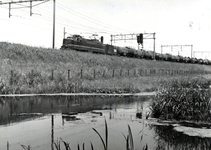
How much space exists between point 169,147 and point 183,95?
4.92 metres

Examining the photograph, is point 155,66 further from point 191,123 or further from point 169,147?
point 169,147

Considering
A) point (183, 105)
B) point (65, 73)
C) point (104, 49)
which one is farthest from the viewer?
point (104, 49)

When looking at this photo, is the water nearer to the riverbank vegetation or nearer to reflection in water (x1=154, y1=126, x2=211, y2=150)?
reflection in water (x1=154, y1=126, x2=211, y2=150)

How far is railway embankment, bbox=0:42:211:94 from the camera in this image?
28.6 metres

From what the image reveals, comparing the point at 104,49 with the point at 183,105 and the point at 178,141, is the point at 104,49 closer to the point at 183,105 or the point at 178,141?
the point at 183,105

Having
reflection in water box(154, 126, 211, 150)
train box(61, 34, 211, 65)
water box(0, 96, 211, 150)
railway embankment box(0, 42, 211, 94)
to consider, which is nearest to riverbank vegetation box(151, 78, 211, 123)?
water box(0, 96, 211, 150)

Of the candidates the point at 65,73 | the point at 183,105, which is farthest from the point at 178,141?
the point at 65,73

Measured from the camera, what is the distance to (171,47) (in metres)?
88.4

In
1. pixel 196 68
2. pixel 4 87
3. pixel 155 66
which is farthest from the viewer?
pixel 196 68

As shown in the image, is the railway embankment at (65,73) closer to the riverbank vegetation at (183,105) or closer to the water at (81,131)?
the water at (81,131)

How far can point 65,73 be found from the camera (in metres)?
38.8

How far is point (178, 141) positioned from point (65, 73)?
99.1ft

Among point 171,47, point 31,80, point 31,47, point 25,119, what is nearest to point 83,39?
point 31,47

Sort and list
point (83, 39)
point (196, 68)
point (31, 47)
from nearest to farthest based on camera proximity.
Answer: point (31, 47) → point (83, 39) → point (196, 68)
